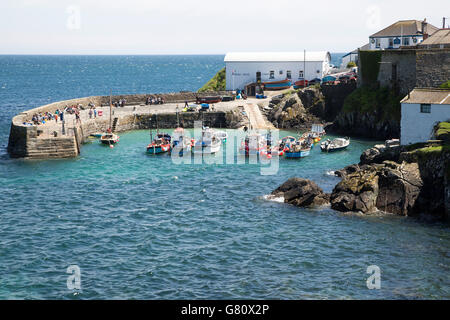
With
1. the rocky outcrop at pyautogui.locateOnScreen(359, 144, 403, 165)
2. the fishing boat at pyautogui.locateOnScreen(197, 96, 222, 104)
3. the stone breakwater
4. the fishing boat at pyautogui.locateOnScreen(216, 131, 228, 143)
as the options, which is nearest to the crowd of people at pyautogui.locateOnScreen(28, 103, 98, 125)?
the stone breakwater

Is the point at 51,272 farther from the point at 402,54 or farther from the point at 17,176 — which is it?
the point at 402,54

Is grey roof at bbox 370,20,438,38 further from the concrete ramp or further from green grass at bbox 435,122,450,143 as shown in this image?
green grass at bbox 435,122,450,143

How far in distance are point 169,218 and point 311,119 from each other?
1792 inches

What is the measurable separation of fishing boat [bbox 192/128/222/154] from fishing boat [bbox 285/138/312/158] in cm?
914

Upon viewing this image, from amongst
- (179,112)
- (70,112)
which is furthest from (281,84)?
(70,112)

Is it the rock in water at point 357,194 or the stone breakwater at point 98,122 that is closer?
the rock in water at point 357,194

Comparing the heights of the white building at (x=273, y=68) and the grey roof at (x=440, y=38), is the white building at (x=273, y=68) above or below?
below

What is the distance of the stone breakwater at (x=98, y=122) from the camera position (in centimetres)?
6619

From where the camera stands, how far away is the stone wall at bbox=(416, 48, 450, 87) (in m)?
68.1

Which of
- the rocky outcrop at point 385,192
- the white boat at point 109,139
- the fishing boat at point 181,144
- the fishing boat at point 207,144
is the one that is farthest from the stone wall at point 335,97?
the rocky outcrop at point 385,192

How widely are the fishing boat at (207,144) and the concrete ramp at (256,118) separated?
10.7m

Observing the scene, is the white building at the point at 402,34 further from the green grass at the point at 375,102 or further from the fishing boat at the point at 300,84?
the green grass at the point at 375,102

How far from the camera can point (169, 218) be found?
45906 millimetres

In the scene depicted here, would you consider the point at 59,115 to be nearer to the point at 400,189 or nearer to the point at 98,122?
the point at 98,122
